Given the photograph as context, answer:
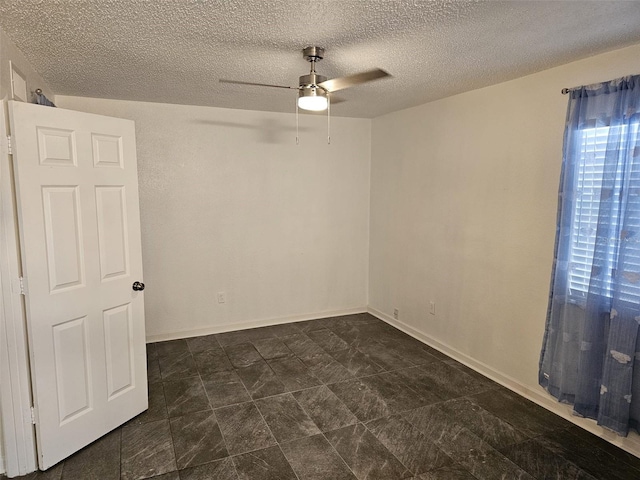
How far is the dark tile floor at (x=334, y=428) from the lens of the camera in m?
2.23

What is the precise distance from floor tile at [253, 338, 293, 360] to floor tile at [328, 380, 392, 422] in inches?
29.3

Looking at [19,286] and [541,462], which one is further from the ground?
[19,286]

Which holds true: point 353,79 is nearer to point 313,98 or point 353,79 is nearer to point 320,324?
point 313,98

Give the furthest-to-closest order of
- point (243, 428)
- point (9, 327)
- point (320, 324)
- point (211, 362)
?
point (320, 324) → point (211, 362) → point (243, 428) → point (9, 327)

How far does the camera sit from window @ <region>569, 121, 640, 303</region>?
226 centimetres

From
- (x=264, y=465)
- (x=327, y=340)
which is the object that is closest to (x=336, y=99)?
(x=327, y=340)

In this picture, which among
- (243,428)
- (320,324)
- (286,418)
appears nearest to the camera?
(243,428)

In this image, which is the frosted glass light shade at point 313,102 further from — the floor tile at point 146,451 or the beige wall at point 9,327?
the floor tile at point 146,451

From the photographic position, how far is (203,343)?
4027mm

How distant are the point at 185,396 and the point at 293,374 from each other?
2.86 ft

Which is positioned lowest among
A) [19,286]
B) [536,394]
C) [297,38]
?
[536,394]

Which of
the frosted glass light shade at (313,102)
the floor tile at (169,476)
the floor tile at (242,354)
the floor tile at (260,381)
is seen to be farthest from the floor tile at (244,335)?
the frosted glass light shade at (313,102)

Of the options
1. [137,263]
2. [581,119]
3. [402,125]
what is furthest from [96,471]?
[402,125]

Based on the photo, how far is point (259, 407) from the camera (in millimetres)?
2852
